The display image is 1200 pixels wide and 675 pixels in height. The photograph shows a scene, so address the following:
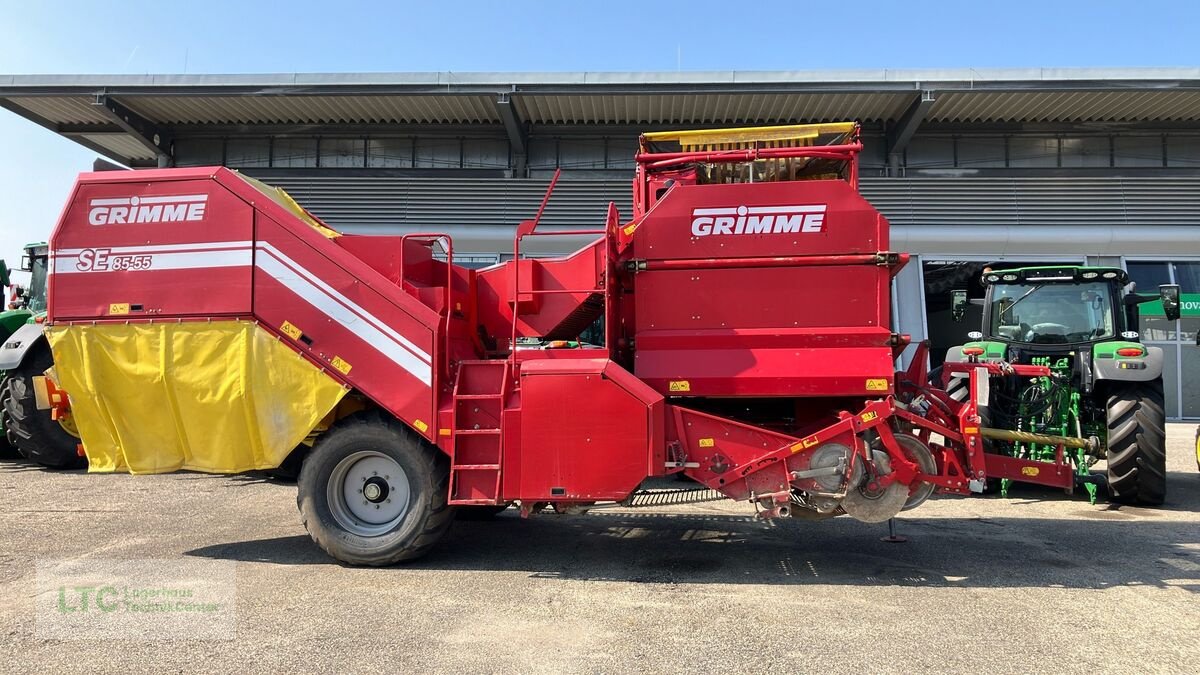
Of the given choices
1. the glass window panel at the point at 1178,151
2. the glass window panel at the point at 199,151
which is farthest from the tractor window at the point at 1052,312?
the glass window panel at the point at 199,151

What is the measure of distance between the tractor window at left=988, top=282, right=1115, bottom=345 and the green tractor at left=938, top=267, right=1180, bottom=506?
1 centimetres

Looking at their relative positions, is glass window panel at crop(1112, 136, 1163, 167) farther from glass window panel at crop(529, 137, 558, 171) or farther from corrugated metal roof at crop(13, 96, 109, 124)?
corrugated metal roof at crop(13, 96, 109, 124)

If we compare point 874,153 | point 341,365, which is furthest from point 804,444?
point 874,153

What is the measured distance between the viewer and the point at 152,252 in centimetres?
501

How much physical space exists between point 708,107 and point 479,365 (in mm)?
11268

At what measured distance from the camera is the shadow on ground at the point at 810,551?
15.8 ft

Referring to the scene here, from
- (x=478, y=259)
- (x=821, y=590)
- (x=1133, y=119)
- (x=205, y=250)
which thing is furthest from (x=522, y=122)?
(x=1133, y=119)

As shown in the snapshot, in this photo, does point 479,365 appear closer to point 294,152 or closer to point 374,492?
point 374,492

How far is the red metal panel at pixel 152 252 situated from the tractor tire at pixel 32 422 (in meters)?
5.01

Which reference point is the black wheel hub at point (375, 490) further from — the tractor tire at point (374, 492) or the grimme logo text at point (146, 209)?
the grimme logo text at point (146, 209)

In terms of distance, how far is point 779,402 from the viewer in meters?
5.37

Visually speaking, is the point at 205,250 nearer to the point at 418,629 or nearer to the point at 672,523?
the point at 418,629

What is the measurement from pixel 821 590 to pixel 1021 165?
15.1 metres

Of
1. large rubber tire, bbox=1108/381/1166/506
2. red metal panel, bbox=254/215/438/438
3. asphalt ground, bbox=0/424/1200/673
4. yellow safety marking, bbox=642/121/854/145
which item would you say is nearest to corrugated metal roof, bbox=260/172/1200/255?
large rubber tire, bbox=1108/381/1166/506
